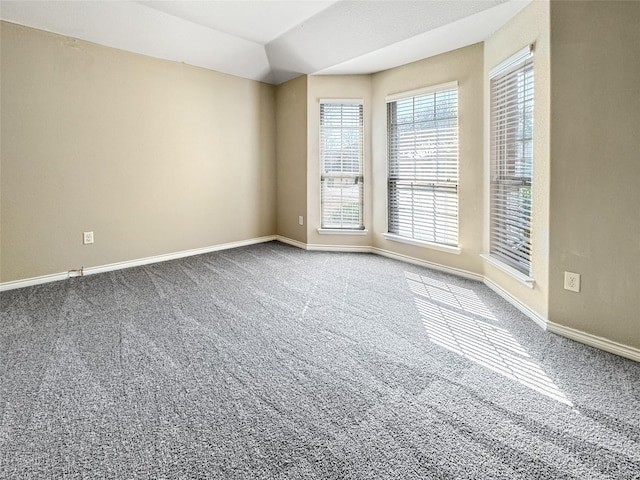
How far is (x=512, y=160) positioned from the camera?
3.13 m

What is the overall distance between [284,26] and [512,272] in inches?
130

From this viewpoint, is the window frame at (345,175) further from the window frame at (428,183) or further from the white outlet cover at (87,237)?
the white outlet cover at (87,237)

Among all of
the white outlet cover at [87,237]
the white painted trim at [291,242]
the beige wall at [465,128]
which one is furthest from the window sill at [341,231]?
the white outlet cover at [87,237]

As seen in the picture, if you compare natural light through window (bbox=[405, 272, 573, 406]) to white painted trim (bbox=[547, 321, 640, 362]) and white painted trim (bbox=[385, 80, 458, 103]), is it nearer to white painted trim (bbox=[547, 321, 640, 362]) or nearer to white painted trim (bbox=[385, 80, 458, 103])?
white painted trim (bbox=[547, 321, 640, 362])

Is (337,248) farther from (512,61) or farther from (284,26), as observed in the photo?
(512,61)

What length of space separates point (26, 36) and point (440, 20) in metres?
3.70

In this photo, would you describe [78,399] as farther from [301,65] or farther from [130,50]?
[301,65]

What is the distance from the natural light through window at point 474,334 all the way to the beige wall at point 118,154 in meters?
2.97

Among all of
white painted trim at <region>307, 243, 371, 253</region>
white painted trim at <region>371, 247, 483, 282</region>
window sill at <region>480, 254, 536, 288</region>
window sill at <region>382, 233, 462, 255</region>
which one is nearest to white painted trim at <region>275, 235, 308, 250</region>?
white painted trim at <region>307, 243, 371, 253</region>

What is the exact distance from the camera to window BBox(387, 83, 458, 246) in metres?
3.96

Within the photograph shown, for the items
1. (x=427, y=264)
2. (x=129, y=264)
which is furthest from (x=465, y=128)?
(x=129, y=264)

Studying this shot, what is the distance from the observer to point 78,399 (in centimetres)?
180

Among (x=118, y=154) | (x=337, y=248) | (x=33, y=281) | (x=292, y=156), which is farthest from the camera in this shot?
(x=292, y=156)

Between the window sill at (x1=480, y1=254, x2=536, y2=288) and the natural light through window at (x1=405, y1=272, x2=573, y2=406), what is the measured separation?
1.08 feet
